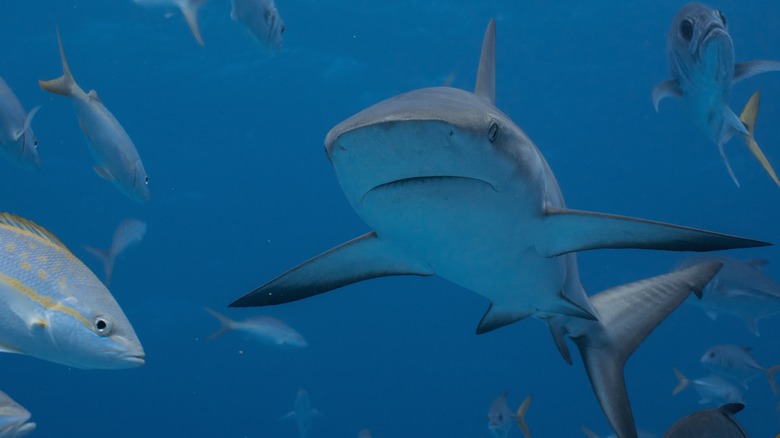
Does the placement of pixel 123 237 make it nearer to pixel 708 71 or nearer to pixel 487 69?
pixel 487 69

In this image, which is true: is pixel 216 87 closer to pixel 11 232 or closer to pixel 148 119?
pixel 148 119

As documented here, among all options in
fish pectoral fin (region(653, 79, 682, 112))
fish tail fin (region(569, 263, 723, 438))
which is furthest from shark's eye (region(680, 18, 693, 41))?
fish tail fin (region(569, 263, 723, 438))

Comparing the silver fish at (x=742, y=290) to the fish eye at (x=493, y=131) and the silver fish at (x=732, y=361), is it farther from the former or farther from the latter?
the fish eye at (x=493, y=131)

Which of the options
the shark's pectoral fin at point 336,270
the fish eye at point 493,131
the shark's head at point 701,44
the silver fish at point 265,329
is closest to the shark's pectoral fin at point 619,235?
the fish eye at point 493,131

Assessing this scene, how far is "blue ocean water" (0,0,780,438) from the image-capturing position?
1962cm

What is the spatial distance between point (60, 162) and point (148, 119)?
4.97m

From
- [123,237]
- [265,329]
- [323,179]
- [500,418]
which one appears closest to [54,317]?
[123,237]

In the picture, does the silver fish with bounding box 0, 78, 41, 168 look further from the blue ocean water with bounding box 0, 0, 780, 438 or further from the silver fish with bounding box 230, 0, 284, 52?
the blue ocean water with bounding box 0, 0, 780, 438

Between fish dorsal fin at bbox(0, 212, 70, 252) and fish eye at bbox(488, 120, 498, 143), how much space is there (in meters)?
1.90

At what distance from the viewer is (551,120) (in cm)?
2441

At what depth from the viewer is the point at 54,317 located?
7.55 ft

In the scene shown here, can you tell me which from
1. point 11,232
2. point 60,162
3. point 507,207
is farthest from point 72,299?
point 60,162

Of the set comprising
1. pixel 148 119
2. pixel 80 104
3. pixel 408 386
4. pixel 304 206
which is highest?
pixel 148 119

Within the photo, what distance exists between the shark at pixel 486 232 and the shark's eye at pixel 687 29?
1.43 metres
